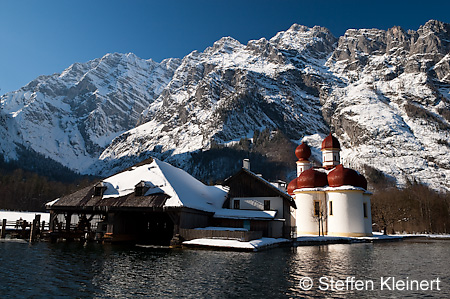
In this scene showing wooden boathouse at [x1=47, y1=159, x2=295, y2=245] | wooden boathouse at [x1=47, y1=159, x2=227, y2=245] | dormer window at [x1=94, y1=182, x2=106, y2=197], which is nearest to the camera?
wooden boathouse at [x1=47, y1=159, x2=295, y2=245]

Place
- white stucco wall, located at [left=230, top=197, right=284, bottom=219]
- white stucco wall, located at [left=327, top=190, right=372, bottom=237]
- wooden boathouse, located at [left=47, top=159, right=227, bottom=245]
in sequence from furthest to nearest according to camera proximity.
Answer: white stucco wall, located at [left=327, top=190, right=372, bottom=237] < white stucco wall, located at [left=230, top=197, right=284, bottom=219] < wooden boathouse, located at [left=47, top=159, right=227, bottom=245]

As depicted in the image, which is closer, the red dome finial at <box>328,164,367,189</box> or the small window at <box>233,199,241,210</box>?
the small window at <box>233,199,241,210</box>

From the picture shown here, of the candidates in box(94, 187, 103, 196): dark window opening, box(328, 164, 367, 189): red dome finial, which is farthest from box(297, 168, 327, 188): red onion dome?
box(94, 187, 103, 196): dark window opening

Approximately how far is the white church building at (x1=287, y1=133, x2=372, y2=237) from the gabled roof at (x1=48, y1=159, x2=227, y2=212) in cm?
2057

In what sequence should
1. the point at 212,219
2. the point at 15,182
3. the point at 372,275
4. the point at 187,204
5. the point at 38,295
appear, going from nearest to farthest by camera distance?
the point at 38,295, the point at 372,275, the point at 187,204, the point at 212,219, the point at 15,182

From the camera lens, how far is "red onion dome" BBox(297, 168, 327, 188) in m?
64.5

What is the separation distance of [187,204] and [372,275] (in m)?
21.7

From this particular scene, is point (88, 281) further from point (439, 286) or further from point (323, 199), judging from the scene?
point (323, 199)

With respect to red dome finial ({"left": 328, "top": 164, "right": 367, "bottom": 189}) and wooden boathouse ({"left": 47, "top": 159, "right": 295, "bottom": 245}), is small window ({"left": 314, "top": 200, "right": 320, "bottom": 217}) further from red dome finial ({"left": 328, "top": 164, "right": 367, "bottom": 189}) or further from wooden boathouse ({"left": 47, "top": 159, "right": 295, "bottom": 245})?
wooden boathouse ({"left": 47, "top": 159, "right": 295, "bottom": 245})

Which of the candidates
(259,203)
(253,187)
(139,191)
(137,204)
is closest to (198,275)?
(137,204)

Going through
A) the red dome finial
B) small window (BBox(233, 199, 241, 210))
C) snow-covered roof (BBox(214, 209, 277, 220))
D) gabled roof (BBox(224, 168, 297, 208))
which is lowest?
snow-covered roof (BBox(214, 209, 277, 220))

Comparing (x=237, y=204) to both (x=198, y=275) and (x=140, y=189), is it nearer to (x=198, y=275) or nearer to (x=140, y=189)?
(x=140, y=189)

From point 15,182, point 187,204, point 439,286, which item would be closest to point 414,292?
point 439,286

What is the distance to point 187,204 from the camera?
3966 cm
